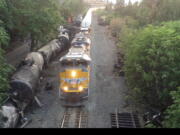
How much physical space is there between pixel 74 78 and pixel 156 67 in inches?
259

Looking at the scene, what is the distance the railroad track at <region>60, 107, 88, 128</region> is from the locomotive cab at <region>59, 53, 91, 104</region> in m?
1.06

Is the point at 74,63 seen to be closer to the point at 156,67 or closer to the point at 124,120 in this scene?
the point at 124,120

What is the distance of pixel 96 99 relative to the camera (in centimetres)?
1638

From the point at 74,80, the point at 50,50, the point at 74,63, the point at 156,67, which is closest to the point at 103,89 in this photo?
the point at 74,80

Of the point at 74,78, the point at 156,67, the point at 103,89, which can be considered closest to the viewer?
the point at 156,67

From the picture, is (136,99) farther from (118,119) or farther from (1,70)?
(1,70)

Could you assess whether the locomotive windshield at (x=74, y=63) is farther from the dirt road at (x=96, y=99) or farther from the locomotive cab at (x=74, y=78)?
the dirt road at (x=96, y=99)

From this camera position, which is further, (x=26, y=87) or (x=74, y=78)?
(x=74, y=78)

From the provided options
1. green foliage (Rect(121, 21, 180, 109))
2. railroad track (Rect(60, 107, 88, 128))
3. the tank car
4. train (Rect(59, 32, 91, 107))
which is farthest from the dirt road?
green foliage (Rect(121, 21, 180, 109))

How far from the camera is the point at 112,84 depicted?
19078 millimetres

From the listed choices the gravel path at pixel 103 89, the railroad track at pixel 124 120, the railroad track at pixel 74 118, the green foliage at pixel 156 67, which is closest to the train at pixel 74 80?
the railroad track at pixel 74 118

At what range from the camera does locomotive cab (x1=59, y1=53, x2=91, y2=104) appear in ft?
50.4

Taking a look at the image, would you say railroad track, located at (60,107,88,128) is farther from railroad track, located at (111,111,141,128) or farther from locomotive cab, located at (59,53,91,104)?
railroad track, located at (111,111,141,128)

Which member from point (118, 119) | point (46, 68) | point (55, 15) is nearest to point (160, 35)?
point (118, 119)
